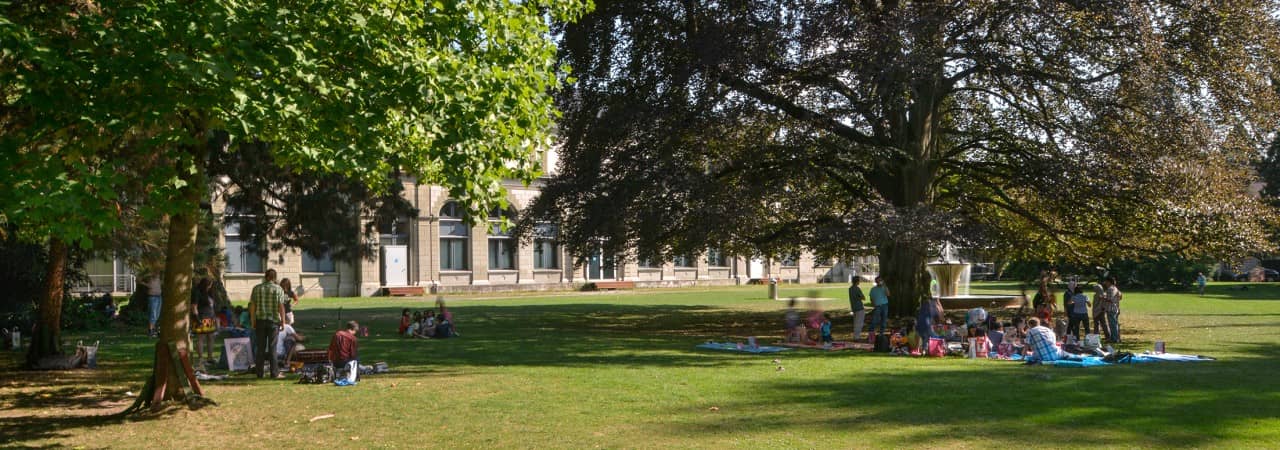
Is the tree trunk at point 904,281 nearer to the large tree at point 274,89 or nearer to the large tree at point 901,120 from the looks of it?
the large tree at point 901,120

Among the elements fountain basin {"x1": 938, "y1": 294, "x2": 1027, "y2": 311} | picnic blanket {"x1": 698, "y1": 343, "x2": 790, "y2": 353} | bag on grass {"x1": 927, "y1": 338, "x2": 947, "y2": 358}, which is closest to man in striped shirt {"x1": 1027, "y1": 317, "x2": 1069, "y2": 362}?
bag on grass {"x1": 927, "y1": 338, "x2": 947, "y2": 358}

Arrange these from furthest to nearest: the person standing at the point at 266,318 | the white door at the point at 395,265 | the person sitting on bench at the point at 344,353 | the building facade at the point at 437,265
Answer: the white door at the point at 395,265, the building facade at the point at 437,265, the person standing at the point at 266,318, the person sitting on bench at the point at 344,353

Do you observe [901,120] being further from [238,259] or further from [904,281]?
[238,259]

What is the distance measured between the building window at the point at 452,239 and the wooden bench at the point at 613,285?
334 inches

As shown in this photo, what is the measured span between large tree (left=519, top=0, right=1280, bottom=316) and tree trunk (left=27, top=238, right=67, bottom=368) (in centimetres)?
1091

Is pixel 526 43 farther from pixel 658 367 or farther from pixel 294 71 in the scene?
pixel 658 367

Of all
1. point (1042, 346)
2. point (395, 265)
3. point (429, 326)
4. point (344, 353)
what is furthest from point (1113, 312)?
point (395, 265)

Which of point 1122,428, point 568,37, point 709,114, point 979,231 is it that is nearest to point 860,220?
point 979,231

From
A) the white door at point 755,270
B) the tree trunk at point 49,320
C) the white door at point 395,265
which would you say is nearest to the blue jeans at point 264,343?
the tree trunk at point 49,320

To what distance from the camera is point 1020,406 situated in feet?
38.5

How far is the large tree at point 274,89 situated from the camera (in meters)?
8.73

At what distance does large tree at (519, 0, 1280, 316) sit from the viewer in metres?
21.9

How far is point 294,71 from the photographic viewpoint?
898 cm

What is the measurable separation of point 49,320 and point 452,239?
39.4m
